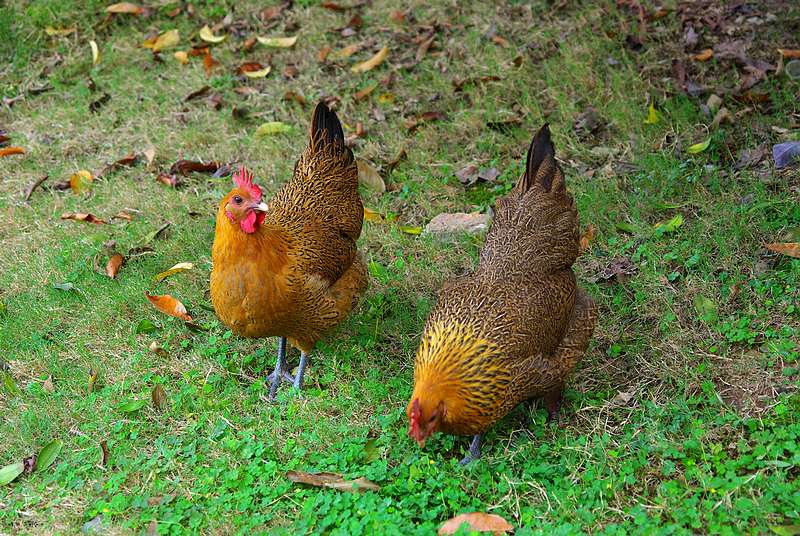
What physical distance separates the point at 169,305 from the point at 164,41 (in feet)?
12.6

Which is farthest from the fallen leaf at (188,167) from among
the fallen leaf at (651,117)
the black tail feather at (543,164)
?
the fallen leaf at (651,117)

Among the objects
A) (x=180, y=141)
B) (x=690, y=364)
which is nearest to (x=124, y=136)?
(x=180, y=141)

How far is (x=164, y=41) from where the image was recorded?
7.78m

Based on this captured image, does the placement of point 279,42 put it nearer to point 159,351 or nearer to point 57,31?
point 57,31

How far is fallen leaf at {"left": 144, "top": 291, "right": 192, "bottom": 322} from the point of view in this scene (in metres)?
5.01

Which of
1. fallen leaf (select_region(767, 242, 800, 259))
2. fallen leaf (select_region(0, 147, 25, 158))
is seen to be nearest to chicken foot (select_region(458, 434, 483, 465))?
fallen leaf (select_region(767, 242, 800, 259))

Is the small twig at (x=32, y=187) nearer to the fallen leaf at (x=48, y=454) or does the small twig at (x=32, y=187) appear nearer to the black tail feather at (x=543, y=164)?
the fallen leaf at (x=48, y=454)

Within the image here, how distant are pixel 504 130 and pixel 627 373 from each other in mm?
2706

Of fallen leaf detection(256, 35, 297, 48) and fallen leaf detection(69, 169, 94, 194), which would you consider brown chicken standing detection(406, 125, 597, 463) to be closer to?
fallen leaf detection(69, 169, 94, 194)

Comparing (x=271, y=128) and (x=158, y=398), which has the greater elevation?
(x=271, y=128)

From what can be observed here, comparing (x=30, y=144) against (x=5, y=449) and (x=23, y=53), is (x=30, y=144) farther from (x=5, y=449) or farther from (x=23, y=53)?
(x=5, y=449)

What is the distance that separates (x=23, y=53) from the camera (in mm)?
7895

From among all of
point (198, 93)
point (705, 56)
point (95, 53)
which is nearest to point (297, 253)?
point (198, 93)

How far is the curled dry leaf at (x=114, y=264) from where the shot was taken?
538 centimetres
